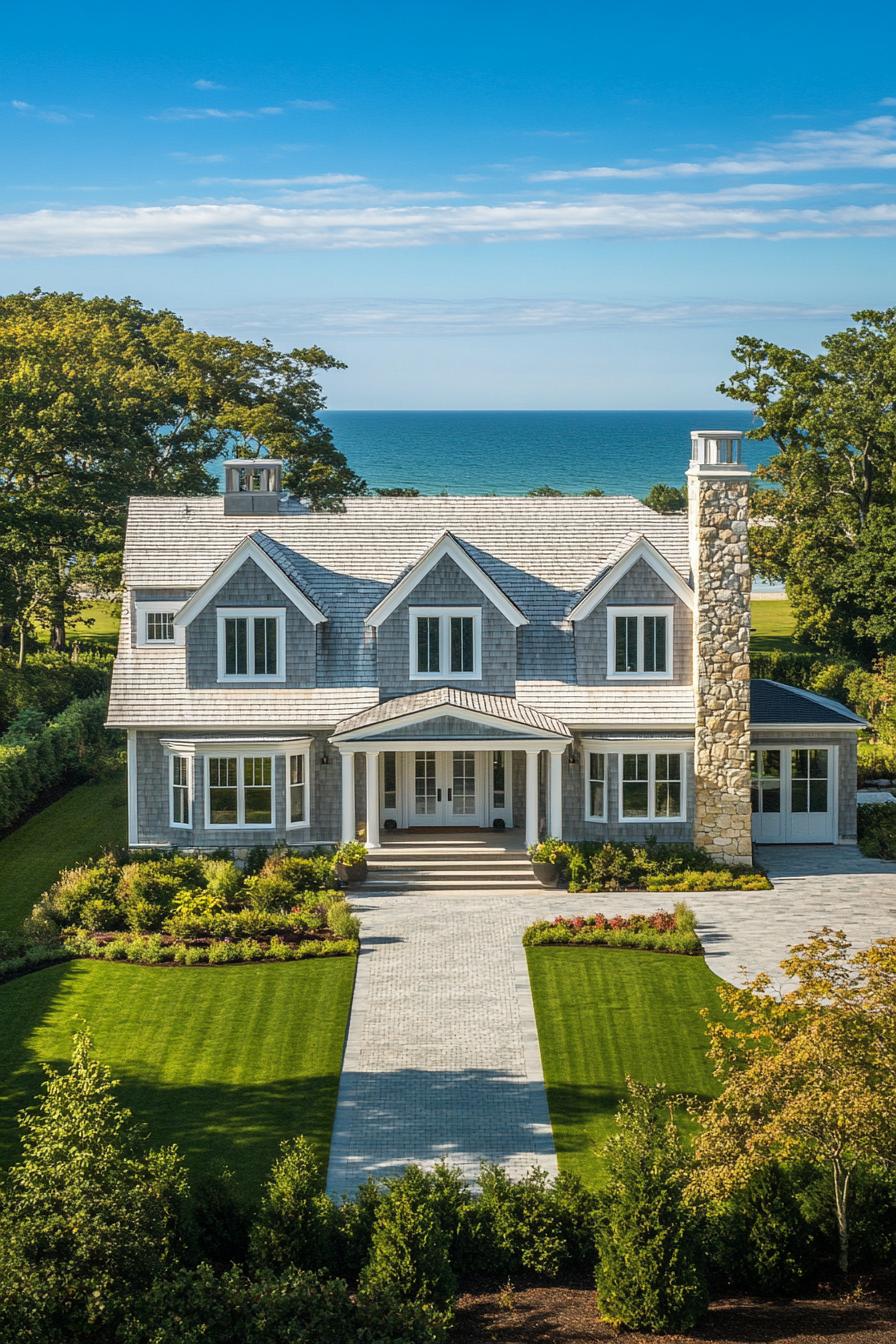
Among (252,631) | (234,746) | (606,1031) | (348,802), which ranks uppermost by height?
(252,631)

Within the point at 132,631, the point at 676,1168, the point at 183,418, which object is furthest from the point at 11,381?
the point at 676,1168

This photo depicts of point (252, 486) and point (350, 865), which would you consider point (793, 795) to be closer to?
point (350, 865)

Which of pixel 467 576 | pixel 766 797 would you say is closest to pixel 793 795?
pixel 766 797

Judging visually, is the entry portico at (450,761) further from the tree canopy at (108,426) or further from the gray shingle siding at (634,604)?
the tree canopy at (108,426)

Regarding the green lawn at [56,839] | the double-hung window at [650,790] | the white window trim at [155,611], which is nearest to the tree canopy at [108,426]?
the green lawn at [56,839]

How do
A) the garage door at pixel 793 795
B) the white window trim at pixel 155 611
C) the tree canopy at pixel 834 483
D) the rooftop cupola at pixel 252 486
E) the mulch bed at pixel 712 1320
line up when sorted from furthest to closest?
the tree canopy at pixel 834 483 → the rooftop cupola at pixel 252 486 → the white window trim at pixel 155 611 → the garage door at pixel 793 795 → the mulch bed at pixel 712 1320

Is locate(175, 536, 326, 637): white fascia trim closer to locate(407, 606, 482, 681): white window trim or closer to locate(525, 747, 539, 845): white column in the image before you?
locate(407, 606, 482, 681): white window trim
